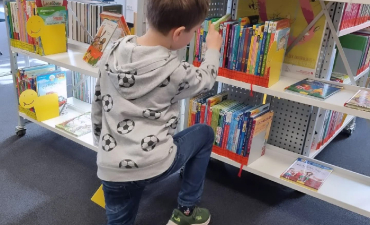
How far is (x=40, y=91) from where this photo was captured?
2035 mm

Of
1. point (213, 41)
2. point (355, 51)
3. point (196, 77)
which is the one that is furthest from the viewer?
point (355, 51)

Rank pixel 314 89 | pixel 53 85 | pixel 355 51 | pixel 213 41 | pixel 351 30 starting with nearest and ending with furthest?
pixel 213 41, pixel 314 89, pixel 351 30, pixel 355 51, pixel 53 85

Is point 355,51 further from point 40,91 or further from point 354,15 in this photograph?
point 40,91

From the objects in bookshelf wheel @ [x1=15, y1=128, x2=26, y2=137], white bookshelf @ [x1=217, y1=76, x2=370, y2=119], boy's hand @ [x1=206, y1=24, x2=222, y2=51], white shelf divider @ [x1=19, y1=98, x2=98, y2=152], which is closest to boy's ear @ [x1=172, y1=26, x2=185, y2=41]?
boy's hand @ [x1=206, y1=24, x2=222, y2=51]

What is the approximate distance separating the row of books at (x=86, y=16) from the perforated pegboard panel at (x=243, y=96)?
Result: 0.78 m

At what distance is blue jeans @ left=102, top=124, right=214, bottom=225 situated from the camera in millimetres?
1153

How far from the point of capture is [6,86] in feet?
9.72

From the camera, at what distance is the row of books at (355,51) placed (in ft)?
6.35

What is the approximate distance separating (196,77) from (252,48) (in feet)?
1.35

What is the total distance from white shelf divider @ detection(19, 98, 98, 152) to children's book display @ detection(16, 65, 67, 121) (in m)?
0.04

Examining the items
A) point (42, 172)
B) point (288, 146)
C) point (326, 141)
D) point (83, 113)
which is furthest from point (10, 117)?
point (326, 141)

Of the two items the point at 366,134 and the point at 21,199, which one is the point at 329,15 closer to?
the point at 366,134

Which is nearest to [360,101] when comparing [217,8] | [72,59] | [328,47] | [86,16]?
[328,47]

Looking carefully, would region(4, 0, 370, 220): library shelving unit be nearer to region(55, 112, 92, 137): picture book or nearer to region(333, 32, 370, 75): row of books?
region(55, 112, 92, 137): picture book
